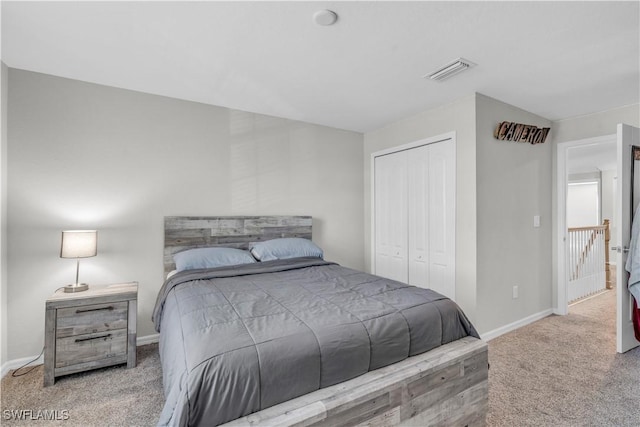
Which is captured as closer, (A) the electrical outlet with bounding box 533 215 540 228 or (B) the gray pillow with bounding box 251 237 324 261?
(B) the gray pillow with bounding box 251 237 324 261

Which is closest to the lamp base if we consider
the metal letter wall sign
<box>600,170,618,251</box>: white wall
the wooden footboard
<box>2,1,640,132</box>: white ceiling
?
<box>2,1,640,132</box>: white ceiling

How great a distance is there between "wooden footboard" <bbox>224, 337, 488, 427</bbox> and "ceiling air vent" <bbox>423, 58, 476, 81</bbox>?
1.97 m

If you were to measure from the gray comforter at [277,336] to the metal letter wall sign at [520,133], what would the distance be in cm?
201

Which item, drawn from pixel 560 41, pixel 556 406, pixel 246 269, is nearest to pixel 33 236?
pixel 246 269

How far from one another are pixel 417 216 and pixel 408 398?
A: 2358mm

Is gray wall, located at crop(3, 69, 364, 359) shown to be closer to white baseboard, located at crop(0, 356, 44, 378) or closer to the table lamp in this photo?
white baseboard, located at crop(0, 356, 44, 378)

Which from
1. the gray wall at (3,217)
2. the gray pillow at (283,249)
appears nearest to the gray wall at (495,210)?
the gray pillow at (283,249)

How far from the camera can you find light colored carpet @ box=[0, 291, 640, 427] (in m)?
1.84

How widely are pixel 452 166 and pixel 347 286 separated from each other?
5.85ft

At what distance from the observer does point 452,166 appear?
3123 mm

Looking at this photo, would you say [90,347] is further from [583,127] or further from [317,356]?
[583,127]

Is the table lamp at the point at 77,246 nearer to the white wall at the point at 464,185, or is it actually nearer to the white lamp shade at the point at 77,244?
the white lamp shade at the point at 77,244

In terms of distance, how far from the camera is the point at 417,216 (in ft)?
11.7

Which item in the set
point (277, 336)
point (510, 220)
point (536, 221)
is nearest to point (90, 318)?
point (277, 336)
